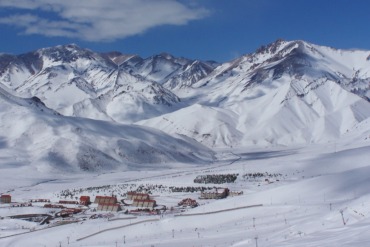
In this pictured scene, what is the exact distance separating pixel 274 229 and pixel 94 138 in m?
146

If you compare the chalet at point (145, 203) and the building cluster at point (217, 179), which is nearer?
the chalet at point (145, 203)

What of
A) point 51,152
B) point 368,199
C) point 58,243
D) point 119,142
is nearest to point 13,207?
point 58,243

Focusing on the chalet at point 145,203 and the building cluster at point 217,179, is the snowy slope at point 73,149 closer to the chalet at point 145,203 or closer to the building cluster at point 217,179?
the building cluster at point 217,179

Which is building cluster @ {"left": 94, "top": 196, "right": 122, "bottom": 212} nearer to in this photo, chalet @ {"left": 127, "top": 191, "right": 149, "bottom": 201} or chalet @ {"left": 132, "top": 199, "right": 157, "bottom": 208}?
chalet @ {"left": 132, "top": 199, "right": 157, "bottom": 208}

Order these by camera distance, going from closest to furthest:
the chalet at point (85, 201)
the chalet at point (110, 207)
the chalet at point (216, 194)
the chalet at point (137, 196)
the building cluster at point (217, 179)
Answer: the chalet at point (110, 207)
the chalet at point (137, 196)
the chalet at point (216, 194)
the chalet at point (85, 201)
the building cluster at point (217, 179)

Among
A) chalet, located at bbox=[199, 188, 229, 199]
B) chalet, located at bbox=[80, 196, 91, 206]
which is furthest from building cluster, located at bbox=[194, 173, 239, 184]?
chalet, located at bbox=[80, 196, 91, 206]

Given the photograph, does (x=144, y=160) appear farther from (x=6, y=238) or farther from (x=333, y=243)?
(x=333, y=243)

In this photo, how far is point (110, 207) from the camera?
82.0 meters

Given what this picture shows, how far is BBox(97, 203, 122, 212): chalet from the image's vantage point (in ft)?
265

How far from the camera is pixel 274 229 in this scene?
4706 centimetres

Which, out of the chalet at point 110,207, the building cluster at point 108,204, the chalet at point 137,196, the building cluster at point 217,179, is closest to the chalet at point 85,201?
the building cluster at point 108,204

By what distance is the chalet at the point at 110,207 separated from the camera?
80750mm

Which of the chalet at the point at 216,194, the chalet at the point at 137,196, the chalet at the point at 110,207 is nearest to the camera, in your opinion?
the chalet at the point at 110,207

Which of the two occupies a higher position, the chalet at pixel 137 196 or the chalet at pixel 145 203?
the chalet at pixel 137 196
